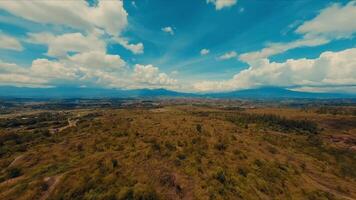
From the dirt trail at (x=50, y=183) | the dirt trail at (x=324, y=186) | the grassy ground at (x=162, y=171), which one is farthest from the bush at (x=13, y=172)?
the dirt trail at (x=324, y=186)

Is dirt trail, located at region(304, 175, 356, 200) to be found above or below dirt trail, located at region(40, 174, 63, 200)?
below

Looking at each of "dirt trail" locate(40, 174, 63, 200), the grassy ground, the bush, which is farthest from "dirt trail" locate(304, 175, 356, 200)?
the bush

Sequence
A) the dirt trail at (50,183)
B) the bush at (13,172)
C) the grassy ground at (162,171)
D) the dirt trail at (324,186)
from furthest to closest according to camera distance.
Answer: the dirt trail at (324,186), the bush at (13,172), the grassy ground at (162,171), the dirt trail at (50,183)

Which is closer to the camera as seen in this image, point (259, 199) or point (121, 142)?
point (259, 199)

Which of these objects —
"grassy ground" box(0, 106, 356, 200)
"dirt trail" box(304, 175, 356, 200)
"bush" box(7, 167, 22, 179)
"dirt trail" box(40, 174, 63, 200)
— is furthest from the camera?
"dirt trail" box(304, 175, 356, 200)

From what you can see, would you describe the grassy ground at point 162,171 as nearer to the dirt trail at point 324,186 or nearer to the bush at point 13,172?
the dirt trail at point 324,186

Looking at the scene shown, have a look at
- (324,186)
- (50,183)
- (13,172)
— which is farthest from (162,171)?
(324,186)

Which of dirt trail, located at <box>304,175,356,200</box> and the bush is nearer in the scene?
the bush

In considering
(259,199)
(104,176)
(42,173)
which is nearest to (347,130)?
(259,199)

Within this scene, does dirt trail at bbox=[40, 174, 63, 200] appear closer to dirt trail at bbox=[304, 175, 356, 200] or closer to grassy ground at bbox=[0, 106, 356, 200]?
grassy ground at bbox=[0, 106, 356, 200]

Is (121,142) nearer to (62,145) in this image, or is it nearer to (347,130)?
(62,145)

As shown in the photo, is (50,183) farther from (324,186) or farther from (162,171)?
(324,186)
